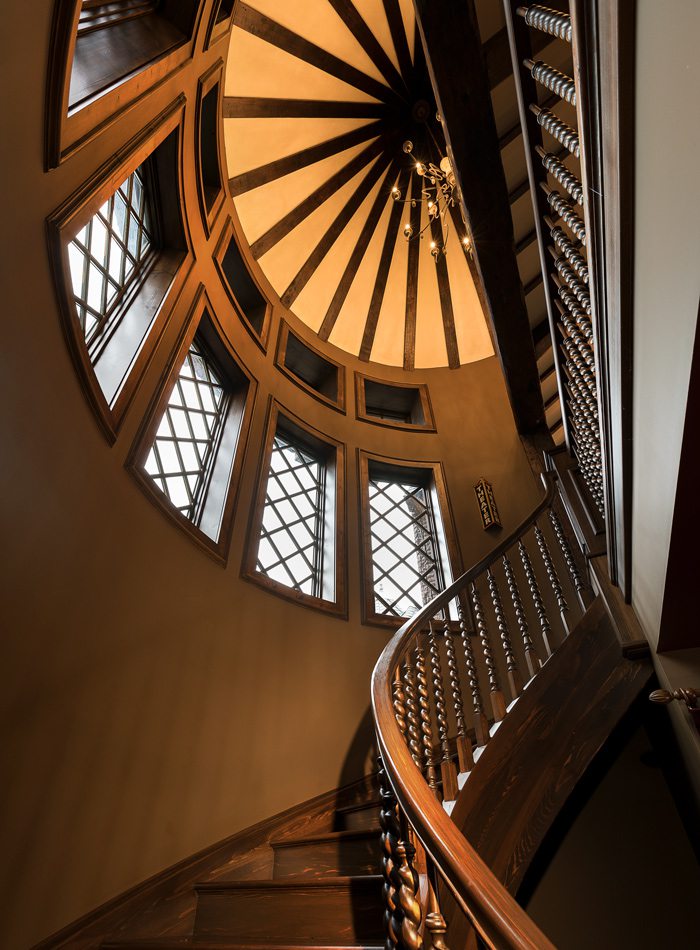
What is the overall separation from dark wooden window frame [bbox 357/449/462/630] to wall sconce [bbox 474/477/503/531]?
28cm

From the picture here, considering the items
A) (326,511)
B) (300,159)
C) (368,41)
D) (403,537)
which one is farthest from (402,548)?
(368,41)

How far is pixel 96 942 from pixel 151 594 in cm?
125

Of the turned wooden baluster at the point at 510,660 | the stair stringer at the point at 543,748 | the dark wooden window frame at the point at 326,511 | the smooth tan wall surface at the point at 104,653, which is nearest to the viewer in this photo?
the smooth tan wall surface at the point at 104,653

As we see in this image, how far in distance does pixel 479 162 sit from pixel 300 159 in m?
3.11

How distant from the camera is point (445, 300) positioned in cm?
661

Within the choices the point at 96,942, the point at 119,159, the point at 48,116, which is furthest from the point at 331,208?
the point at 96,942

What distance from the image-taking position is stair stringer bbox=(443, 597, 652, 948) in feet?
6.46

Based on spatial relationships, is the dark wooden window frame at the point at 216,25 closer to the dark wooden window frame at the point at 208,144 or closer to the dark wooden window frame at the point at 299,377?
the dark wooden window frame at the point at 208,144

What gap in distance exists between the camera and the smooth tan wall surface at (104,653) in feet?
5.86

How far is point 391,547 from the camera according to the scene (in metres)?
4.81

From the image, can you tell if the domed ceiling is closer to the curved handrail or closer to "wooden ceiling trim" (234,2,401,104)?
"wooden ceiling trim" (234,2,401,104)

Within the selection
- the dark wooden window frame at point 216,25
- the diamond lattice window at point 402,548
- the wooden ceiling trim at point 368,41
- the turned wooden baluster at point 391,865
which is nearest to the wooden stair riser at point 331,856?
the turned wooden baluster at point 391,865

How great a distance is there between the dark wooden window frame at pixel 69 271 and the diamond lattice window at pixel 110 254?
0.14m

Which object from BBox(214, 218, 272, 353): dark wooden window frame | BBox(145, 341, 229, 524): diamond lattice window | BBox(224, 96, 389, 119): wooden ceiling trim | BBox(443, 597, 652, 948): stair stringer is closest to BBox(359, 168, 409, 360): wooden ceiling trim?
BBox(224, 96, 389, 119): wooden ceiling trim
